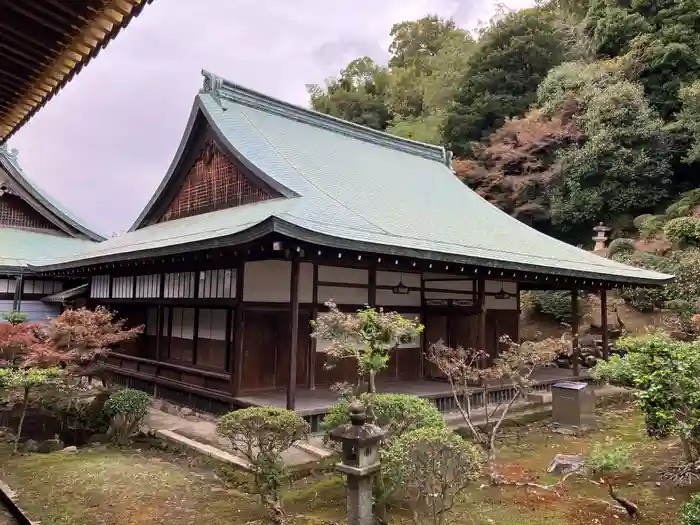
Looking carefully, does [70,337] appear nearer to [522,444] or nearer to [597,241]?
[522,444]

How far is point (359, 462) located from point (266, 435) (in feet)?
3.41

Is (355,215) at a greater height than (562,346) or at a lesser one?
greater

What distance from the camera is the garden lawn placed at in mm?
5168

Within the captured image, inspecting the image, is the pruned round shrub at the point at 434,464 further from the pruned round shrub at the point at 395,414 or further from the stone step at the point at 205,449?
the stone step at the point at 205,449

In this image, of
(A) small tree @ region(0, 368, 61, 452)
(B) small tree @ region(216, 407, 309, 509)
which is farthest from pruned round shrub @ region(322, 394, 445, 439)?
(A) small tree @ region(0, 368, 61, 452)

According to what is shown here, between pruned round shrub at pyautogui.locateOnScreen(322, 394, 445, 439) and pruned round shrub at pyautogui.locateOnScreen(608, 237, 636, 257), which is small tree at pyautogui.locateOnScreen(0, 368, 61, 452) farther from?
pruned round shrub at pyautogui.locateOnScreen(608, 237, 636, 257)

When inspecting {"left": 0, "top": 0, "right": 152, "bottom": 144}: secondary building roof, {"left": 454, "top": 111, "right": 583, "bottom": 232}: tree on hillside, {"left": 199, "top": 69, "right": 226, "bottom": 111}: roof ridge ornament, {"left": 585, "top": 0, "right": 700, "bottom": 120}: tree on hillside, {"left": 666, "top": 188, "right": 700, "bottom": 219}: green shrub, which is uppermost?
{"left": 585, "top": 0, "right": 700, "bottom": 120}: tree on hillside

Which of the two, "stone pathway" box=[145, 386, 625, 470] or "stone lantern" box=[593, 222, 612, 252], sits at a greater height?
"stone lantern" box=[593, 222, 612, 252]

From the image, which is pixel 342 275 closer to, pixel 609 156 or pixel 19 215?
pixel 19 215

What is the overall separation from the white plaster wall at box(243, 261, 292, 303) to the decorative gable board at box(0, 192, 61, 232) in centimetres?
1463

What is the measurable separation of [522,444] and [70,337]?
795cm

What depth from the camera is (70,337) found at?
9.31 m

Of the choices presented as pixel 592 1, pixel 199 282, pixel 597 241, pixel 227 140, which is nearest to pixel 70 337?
pixel 199 282

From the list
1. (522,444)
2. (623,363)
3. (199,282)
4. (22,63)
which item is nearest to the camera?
(22,63)
